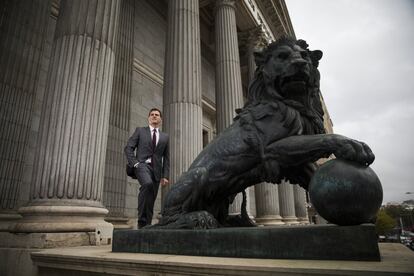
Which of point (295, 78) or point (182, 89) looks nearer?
point (295, 78)

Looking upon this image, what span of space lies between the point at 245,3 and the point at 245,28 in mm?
1978

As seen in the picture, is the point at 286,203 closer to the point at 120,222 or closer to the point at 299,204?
the point at 299,204

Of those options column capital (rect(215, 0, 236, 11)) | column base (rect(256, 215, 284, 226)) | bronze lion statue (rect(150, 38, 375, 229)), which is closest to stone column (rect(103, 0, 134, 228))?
column capital (rect(215, 0, 236, 11))

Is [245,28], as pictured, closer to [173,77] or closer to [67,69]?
[173,77]

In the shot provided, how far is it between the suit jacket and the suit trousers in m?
0.12

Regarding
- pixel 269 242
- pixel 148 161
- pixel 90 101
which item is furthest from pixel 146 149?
pixel 269 242

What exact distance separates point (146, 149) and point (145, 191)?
0.71m

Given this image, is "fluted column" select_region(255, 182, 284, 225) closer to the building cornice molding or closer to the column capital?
the building cornice molding

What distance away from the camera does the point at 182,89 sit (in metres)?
9.15

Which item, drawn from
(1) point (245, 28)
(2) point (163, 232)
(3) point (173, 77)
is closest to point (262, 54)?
(2) point (163, 232)

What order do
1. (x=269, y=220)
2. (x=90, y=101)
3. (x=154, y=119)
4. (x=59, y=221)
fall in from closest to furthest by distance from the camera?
(x=59, y=221) → (x=154, y=119) → (x=90, y=101) → (x=269, y=220)

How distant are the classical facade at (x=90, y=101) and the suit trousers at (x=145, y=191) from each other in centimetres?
81

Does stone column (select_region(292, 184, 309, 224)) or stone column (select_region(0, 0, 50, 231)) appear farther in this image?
stone column (select_region(292, 184, 309, 224))

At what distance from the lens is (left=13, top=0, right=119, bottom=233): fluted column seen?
4828 millimetres
